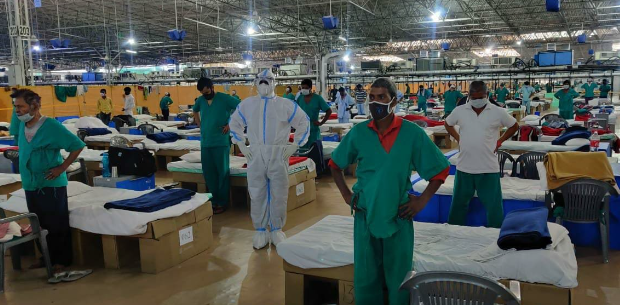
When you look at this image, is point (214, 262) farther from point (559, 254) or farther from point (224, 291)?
point (559, 254)

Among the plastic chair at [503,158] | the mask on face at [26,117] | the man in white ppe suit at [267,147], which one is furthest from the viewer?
the plastic chair at [503,158]

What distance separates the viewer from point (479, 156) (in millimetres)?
4371

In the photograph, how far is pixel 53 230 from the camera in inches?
173

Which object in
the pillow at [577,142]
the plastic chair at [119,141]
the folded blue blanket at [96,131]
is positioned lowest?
the pillow at [577,142]

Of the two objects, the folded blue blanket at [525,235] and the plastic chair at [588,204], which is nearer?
the folded blue blanket at [525,235]

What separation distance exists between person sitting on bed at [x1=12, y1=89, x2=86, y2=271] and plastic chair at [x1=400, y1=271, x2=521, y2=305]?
3.20 metres

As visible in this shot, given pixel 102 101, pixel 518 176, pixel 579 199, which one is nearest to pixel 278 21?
pixel 102 101

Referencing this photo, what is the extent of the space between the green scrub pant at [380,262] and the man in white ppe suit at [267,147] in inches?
86.1

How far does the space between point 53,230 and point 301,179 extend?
3.18 m

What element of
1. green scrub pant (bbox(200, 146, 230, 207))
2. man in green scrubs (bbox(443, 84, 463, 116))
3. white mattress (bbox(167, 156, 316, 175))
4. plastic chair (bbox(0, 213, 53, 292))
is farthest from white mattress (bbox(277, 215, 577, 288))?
man in green scrubs (bbox(443, 84, 463, 116))

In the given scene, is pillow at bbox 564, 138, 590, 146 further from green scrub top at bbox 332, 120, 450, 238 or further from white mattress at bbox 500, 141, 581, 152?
green scrub top at bbox 332, 120, 450, 238

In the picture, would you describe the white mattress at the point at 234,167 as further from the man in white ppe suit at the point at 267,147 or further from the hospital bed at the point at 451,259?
the hospital bed at the point at 451,259

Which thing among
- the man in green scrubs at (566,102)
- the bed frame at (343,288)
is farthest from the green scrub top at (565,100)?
the bed frame at (343,288)

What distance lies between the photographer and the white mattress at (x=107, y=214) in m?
4.30
